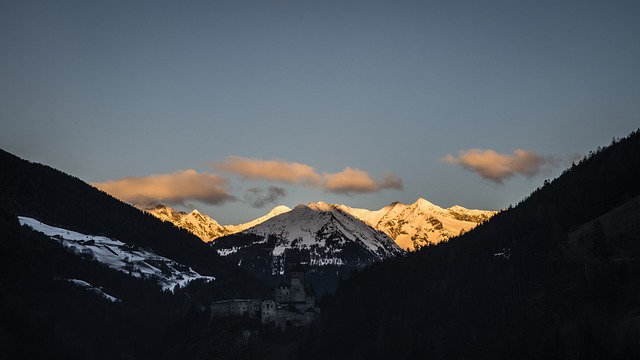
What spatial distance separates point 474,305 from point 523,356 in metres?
35.6

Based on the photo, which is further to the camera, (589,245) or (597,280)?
(589,245)

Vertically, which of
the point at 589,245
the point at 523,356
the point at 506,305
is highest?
the point at 589,245

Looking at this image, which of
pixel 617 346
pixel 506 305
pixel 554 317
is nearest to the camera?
pixel 617 346

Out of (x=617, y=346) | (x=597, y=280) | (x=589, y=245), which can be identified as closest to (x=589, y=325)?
(x=617, y=346)

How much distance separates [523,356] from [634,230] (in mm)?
50652

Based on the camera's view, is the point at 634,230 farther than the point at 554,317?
Yes

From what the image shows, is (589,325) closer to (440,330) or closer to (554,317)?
(554,317)

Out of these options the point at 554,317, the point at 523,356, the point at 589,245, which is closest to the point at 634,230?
the point at 589,245

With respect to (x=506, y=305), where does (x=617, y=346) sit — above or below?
below

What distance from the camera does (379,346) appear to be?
194 m

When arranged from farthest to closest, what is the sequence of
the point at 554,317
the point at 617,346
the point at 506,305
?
1. the point at 506,305
2. the point at 554,317
3. the point at 617,346

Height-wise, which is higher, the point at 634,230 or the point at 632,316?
the point at 634,230

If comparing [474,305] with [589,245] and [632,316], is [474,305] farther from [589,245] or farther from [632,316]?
[632,316]

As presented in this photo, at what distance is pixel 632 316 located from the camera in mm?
156500
